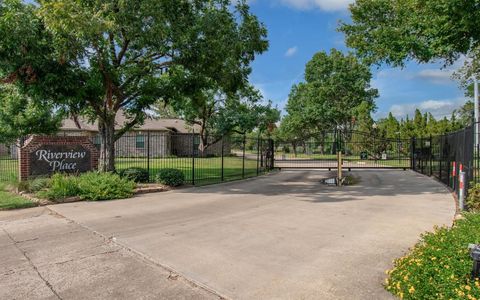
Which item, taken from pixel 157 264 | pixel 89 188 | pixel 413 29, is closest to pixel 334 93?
pixel 413 29

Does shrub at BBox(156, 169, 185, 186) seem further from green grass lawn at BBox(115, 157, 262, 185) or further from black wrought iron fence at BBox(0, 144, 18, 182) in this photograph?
black wrought iron fence at BBox(0, 144, 18, 182)

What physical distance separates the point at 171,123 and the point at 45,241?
3645 cm

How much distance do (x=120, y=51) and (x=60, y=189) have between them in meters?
5.68

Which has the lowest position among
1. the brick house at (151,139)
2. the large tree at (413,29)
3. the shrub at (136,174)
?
the shrub at (136,174)

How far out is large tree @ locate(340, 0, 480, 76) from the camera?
11.3 m

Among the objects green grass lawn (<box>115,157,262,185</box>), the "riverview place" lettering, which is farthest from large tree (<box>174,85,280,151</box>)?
the "riverview place" lettering

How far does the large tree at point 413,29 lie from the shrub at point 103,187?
1134 centimetres

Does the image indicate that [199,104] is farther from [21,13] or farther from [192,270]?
[192,270]

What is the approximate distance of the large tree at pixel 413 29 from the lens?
11297 millimetres

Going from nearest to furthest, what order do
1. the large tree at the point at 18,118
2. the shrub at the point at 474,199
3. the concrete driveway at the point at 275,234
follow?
the concrete driveway at the point at 275,234 < the shrub at the point at 474,199 < the large tree at the point at 18,118

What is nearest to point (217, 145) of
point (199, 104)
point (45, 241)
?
point (199, 104)

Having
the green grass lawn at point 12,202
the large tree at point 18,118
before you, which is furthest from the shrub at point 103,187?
the large tree at point 18,118

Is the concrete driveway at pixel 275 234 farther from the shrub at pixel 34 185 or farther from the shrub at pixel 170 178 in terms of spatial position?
the shrub at pixel 34 185

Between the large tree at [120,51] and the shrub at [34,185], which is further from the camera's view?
the shrub at [34,185]
